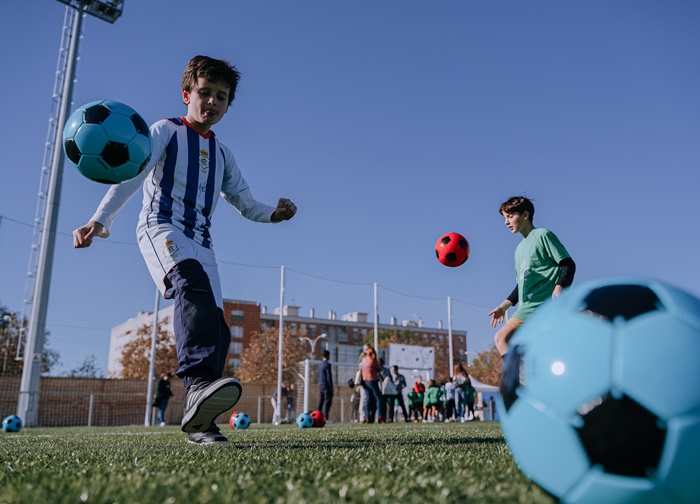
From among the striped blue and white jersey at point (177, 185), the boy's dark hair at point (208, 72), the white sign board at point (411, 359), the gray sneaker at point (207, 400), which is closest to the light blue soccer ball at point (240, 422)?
the striped blue and white jersey at point (177, 185)

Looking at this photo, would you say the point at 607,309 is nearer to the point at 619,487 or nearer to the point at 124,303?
the point at 619,487

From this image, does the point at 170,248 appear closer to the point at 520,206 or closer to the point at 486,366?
the point at 520,206

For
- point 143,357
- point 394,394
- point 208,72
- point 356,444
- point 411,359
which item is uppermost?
point 143,357

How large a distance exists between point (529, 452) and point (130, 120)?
2974 millimetres

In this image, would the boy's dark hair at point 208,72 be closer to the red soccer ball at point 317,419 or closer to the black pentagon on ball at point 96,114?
the black pentagon on ball at point 96,114

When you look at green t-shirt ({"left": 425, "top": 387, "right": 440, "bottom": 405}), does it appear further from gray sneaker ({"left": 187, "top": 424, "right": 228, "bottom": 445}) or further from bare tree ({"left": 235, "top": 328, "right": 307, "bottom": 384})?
bare tree ({"left": 235, "top": 328, "right": 307, "bottom": 384})

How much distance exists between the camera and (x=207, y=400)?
10.2ft

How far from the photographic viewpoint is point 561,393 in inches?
58.8

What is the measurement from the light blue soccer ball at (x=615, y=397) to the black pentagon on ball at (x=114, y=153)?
2677 millimetres

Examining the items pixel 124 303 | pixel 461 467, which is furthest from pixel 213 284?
pixel 124 303

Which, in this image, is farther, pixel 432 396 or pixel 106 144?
pixel 432 396

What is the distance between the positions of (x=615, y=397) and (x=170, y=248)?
2800 millimetres

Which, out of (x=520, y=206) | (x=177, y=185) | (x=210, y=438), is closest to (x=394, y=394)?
(x=520, y=206)

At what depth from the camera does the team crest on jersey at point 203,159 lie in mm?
3923
